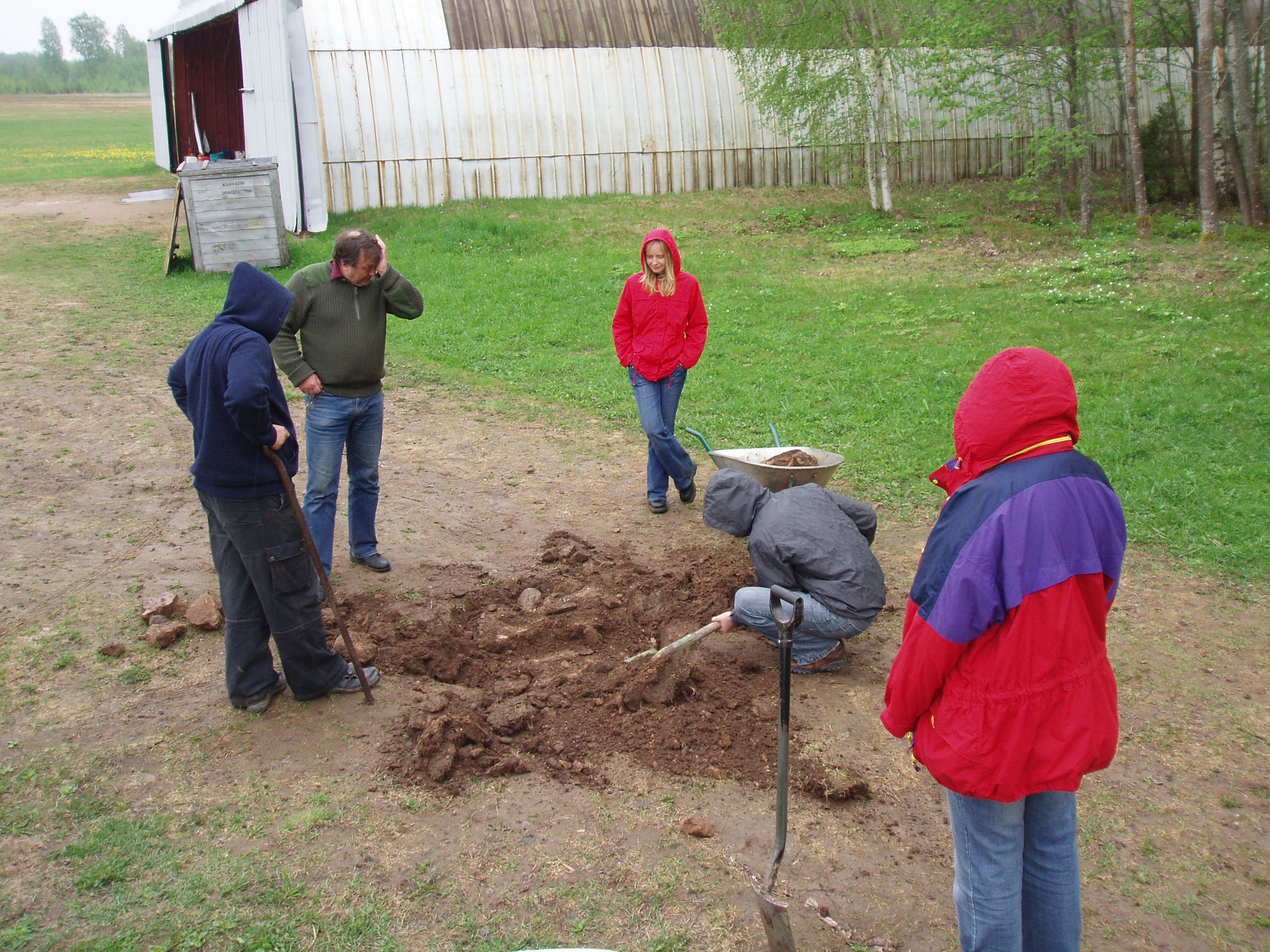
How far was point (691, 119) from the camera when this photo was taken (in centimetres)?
1983

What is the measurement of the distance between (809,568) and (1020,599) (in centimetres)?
219

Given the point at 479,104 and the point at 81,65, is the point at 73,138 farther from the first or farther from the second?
the point at 81,65

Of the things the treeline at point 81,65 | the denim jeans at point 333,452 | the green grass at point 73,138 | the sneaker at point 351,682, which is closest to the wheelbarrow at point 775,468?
the denim jeans at point 333,452

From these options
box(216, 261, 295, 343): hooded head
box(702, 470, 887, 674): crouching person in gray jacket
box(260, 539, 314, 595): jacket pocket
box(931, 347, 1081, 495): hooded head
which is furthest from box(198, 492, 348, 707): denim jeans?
box(931, 347, 1081, 495): hooded head

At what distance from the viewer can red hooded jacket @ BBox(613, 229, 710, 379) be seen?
6598mm

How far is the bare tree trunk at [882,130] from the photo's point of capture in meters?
16.7

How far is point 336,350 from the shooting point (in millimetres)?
5355

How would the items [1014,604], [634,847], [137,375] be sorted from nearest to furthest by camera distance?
[1014,604]
[634,847]
[137,375]

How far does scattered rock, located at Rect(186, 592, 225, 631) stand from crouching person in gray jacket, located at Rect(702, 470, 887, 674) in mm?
2609

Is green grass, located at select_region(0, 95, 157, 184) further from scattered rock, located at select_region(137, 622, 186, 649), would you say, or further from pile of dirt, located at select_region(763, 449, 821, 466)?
pile of dirt, located at select_region(763, 449, 821, 466)

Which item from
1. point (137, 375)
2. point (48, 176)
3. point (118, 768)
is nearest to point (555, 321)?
point (137, 375)

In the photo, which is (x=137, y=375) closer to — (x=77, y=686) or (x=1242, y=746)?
(x=77, y=686)

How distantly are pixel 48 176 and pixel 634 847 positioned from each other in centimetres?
2618

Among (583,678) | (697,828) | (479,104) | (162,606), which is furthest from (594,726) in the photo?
(479,104)
